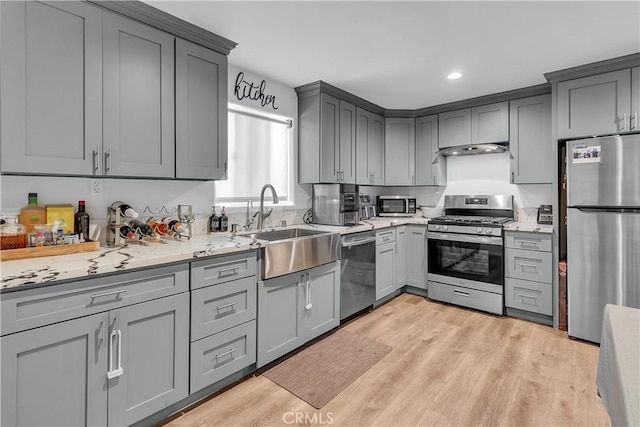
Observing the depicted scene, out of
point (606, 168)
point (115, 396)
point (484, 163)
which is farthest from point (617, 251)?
point (115, 396)

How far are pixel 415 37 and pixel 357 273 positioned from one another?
6.87 ft

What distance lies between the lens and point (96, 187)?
2.05m

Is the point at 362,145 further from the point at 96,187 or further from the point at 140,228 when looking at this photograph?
the point at 96,187

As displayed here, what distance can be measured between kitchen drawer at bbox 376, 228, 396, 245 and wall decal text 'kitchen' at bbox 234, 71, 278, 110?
175cm

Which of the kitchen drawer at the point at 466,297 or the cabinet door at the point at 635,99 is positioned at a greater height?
the cabinet door at the point at 635,99

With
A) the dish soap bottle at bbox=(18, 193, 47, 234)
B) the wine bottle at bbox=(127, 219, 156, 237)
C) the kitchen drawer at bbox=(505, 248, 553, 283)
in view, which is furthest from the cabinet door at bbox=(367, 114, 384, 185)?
the dish soap bottle at bbox=(18, 193, 47, 234)

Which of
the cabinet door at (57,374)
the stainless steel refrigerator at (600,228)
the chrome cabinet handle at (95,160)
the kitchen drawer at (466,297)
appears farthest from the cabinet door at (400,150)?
the cabinet door at (57,374)

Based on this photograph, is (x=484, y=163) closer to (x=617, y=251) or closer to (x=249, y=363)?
(x=617, y=251)

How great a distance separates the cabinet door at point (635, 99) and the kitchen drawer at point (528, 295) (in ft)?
5.04

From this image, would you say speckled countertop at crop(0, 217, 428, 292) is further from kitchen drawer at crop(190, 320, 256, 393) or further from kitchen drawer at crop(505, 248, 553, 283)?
kitchen drawer at crop(505, 248, 553, 283)

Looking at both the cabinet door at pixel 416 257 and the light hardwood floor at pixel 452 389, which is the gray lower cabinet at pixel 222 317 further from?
the cabinet door at pixel 416 257

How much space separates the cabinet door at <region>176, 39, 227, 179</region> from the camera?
217cm

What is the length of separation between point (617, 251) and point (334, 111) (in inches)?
112

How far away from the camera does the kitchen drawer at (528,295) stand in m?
3.09
